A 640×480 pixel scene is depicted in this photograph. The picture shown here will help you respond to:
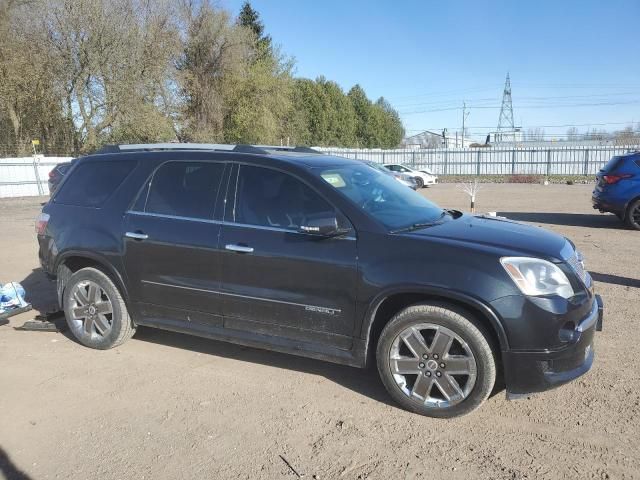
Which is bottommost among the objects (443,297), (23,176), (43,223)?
(23,176)

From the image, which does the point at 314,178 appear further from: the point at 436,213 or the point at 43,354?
the point at 43,354

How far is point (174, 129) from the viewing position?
36875mm

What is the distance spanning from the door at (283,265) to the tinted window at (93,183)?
1.39 m

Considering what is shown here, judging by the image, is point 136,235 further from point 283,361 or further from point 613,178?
point 613,178

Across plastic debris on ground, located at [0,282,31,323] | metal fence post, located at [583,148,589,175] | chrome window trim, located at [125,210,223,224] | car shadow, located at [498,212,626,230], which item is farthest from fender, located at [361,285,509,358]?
metal fence post, located at [583,148,589,175]

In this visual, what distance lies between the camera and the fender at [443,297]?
345 cm

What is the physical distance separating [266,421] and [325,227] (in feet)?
4.55

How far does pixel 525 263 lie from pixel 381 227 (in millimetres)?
988

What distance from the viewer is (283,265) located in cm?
402

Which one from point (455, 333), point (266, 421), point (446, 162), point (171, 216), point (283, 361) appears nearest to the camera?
point (455, 333)

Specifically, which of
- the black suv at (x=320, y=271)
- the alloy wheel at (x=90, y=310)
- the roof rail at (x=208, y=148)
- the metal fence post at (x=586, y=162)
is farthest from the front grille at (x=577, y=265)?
the metal fence post at (x=586, y=162)

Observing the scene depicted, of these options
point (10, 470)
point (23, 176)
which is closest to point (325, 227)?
point (10, 470)

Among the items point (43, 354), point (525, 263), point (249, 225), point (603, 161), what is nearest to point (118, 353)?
point (43, 354)

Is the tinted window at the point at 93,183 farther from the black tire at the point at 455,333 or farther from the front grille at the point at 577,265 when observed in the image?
the front grille at the point at 577,265
